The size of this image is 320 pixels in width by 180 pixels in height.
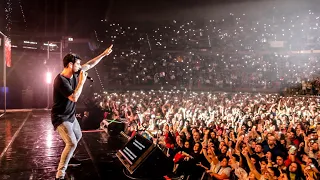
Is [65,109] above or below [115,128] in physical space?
above

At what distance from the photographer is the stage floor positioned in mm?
3973

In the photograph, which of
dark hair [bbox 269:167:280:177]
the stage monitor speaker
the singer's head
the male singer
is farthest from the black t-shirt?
dark hair [bbox 269:167:280:177]

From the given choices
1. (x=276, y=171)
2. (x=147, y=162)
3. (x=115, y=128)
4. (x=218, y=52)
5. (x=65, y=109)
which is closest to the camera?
(x=65, y=109)

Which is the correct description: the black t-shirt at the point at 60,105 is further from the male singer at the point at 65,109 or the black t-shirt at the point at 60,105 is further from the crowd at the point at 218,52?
the crowd at the point at 218,52

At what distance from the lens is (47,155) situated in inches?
200

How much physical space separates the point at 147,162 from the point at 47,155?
2139 millimetres

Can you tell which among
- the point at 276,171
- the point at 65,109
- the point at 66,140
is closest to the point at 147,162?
the point at 66,140

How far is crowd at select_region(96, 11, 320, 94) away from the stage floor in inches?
594

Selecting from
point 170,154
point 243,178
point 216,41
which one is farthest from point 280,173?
point 216,41

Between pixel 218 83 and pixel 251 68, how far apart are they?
6505mm

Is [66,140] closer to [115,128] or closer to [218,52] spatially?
[115,128]

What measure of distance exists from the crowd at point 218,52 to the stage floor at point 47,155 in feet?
49.5

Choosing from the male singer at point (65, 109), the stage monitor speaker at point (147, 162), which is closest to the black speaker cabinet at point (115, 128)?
the stage monitor speaker at point (147, 162)

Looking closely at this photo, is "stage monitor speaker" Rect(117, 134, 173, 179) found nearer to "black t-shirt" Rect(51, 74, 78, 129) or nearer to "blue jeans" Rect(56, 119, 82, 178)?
"blue jeans" Rect(56, 119, 82, 178)
